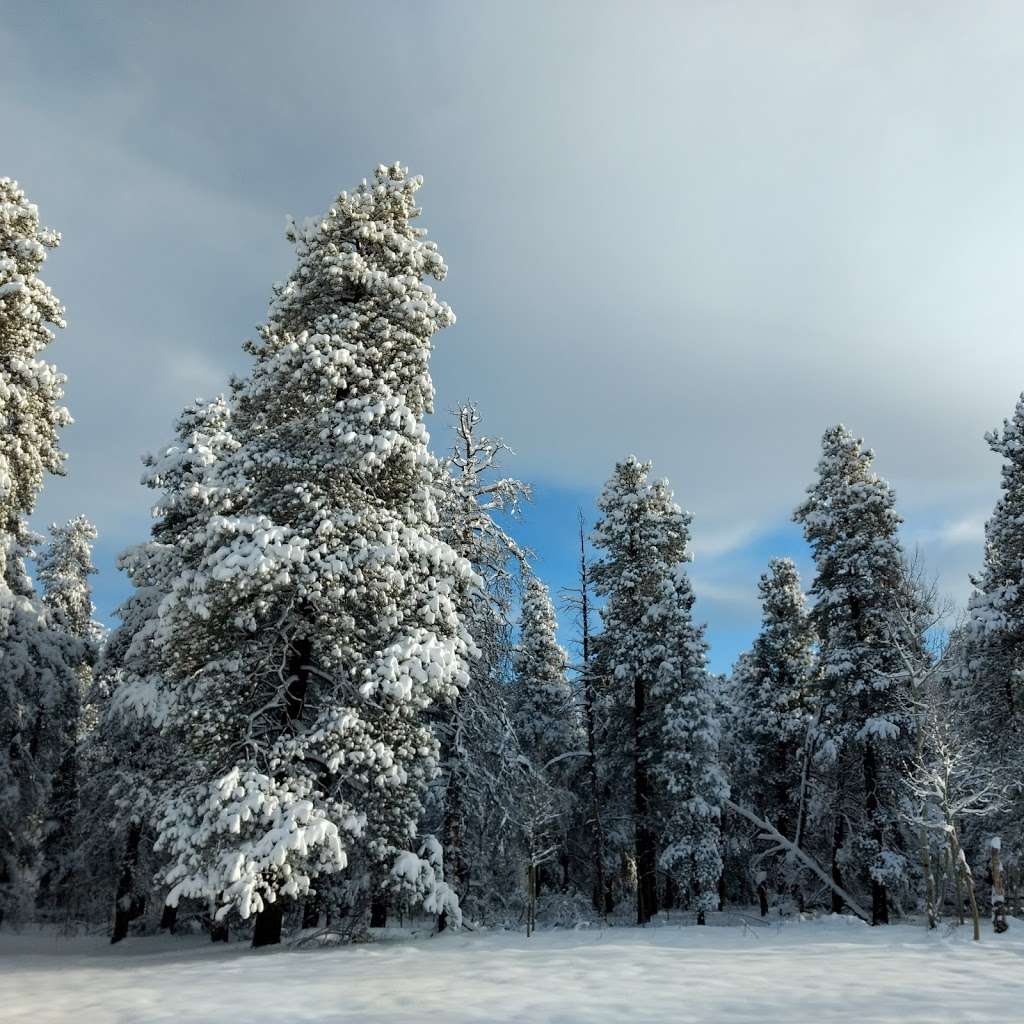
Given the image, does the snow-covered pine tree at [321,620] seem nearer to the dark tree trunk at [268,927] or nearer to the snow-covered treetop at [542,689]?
the dark tree trunk at [268,927]

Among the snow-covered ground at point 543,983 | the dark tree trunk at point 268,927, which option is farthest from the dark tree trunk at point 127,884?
the dark tree trunk at point 268,927

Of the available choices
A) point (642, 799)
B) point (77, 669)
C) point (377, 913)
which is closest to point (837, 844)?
point (642, 799)

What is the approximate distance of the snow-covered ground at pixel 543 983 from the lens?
7.44m

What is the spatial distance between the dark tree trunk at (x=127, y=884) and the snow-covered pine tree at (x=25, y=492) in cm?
289

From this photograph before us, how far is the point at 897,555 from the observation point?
2392 centimetres

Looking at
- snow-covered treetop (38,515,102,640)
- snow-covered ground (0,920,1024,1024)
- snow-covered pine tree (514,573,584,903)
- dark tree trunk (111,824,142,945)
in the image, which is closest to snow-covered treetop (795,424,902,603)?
snow-covered pine tree (514,573,584,903)

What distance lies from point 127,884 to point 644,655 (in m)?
17.4

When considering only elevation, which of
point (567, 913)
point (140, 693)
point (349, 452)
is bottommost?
point (567, 913)

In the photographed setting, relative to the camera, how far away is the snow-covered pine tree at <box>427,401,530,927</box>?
17.8 metres

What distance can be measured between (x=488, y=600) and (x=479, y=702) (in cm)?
243

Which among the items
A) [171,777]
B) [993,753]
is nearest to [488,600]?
[171,777]

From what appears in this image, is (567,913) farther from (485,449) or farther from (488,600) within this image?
(485,449)

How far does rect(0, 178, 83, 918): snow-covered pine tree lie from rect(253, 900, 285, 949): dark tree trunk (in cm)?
939

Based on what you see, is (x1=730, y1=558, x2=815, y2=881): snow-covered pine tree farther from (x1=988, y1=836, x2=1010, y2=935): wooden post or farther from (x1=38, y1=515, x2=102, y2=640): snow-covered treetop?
(x1=38, y1=515, x2=102, y2=640): snow-covered treetop
